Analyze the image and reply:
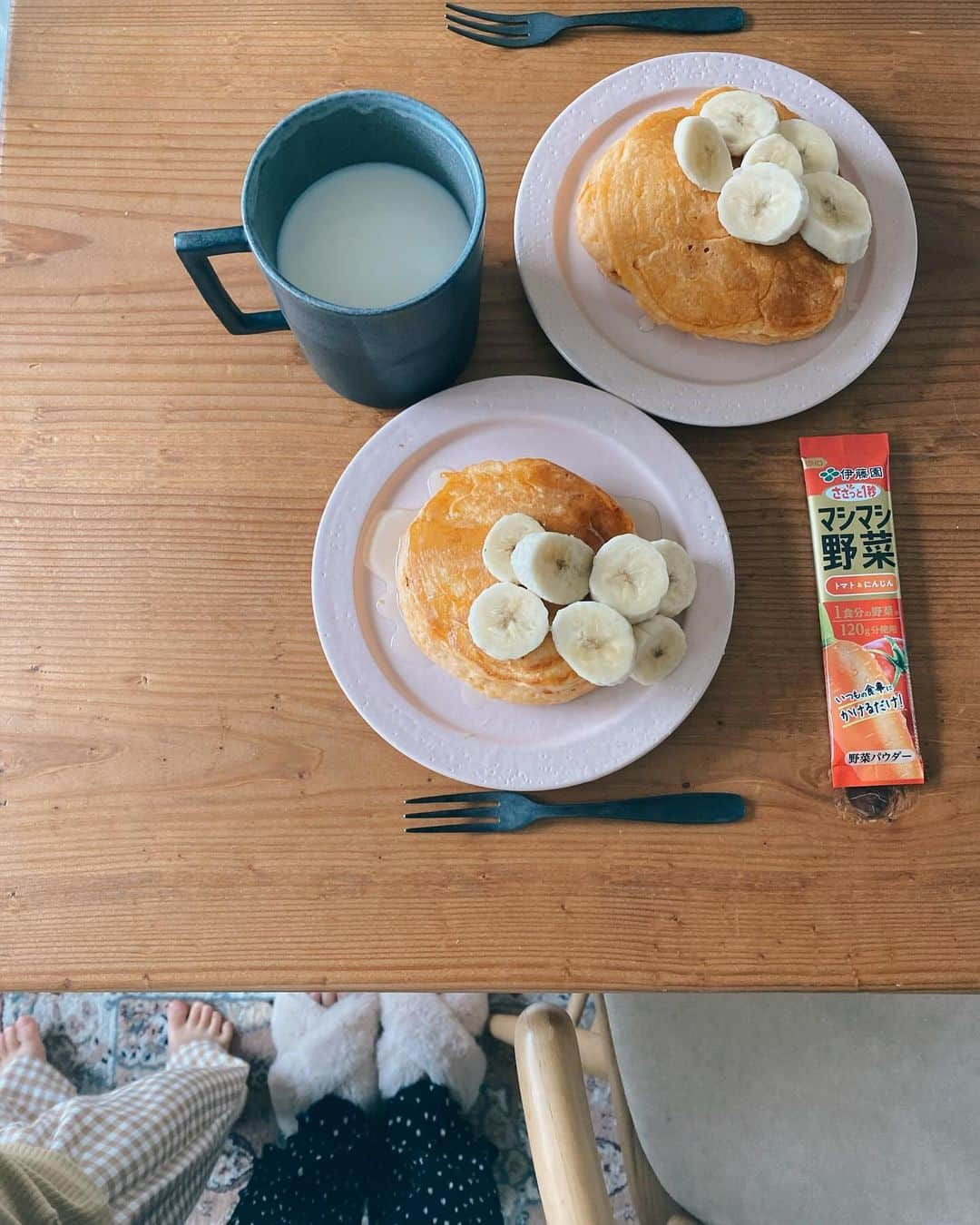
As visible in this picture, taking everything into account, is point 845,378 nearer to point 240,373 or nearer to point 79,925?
point 240,373

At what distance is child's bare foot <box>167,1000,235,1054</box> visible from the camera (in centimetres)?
158

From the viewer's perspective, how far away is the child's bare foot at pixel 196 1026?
158 centimetres

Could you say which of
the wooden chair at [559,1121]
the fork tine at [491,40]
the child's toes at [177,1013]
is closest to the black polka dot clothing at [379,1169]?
the child's toes at [177,1013]

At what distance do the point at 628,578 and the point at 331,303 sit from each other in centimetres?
32

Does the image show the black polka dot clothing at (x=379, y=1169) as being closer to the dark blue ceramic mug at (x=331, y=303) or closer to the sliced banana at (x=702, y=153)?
the dark blue ceramic mug at (x=331, y=303)

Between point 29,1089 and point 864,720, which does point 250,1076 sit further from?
point 864,720

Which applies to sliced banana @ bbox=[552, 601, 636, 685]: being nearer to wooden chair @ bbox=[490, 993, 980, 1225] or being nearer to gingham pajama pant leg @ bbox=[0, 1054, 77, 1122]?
wooden chair @ bbox=[490, 993, 980, 1225]

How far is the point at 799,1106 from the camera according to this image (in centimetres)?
106

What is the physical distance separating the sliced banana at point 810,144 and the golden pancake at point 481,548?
0.37 m

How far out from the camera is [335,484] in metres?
0.85

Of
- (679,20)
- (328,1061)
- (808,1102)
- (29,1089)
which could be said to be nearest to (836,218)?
(679,20)

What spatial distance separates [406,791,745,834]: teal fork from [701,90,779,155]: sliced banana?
0.58 m

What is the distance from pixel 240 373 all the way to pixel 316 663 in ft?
1.00


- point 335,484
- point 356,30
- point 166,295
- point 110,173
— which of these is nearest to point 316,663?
point 335,484
